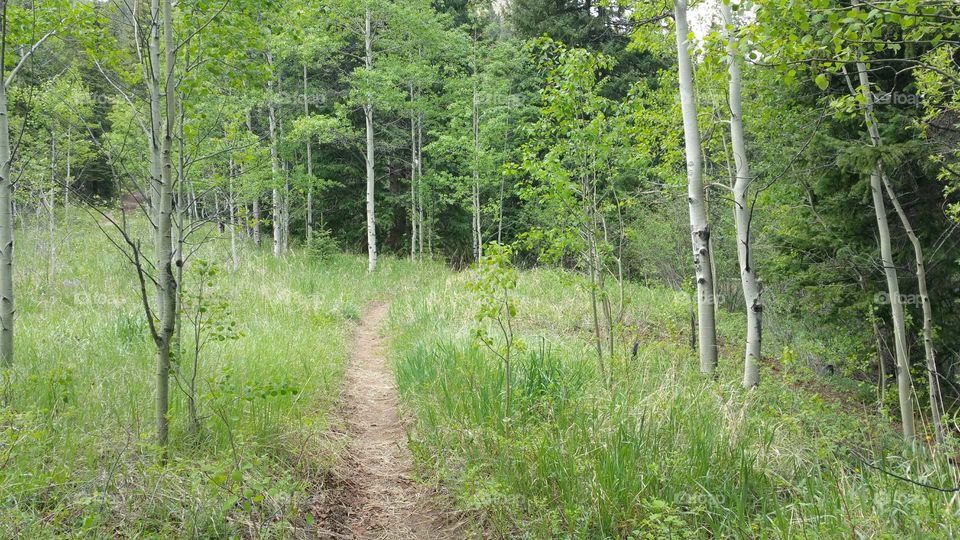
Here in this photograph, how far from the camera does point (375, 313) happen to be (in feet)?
36.3

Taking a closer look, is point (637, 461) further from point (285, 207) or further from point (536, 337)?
point (285, 207)

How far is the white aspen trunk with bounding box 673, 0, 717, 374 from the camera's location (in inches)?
236

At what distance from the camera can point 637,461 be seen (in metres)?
3.38

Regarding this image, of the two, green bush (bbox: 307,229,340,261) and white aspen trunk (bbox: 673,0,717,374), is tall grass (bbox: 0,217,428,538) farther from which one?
green bush (bbox: 307,229,340,261)

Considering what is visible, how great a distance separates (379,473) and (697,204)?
176 inches

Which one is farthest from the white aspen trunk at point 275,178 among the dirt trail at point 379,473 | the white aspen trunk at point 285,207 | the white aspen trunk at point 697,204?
the white aspen trunk at point 697,204

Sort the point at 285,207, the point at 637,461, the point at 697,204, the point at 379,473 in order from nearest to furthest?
the point at 637,461 < the point at 379,473 < the point at 697,204 < the point at 285,207

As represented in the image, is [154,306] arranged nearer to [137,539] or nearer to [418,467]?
[418,467]

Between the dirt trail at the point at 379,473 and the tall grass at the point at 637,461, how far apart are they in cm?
24

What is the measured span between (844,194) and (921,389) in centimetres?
309

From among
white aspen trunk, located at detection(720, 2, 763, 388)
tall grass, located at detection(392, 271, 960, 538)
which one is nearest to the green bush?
tall grass, located at detection(392, 271, 960, 538)

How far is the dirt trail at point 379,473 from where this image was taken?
3.54 metres

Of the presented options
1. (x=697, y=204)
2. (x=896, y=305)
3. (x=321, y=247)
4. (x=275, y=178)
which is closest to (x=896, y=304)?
(x=896, y=305)

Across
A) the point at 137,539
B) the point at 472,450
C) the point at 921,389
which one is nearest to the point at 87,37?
the point at 137,539
